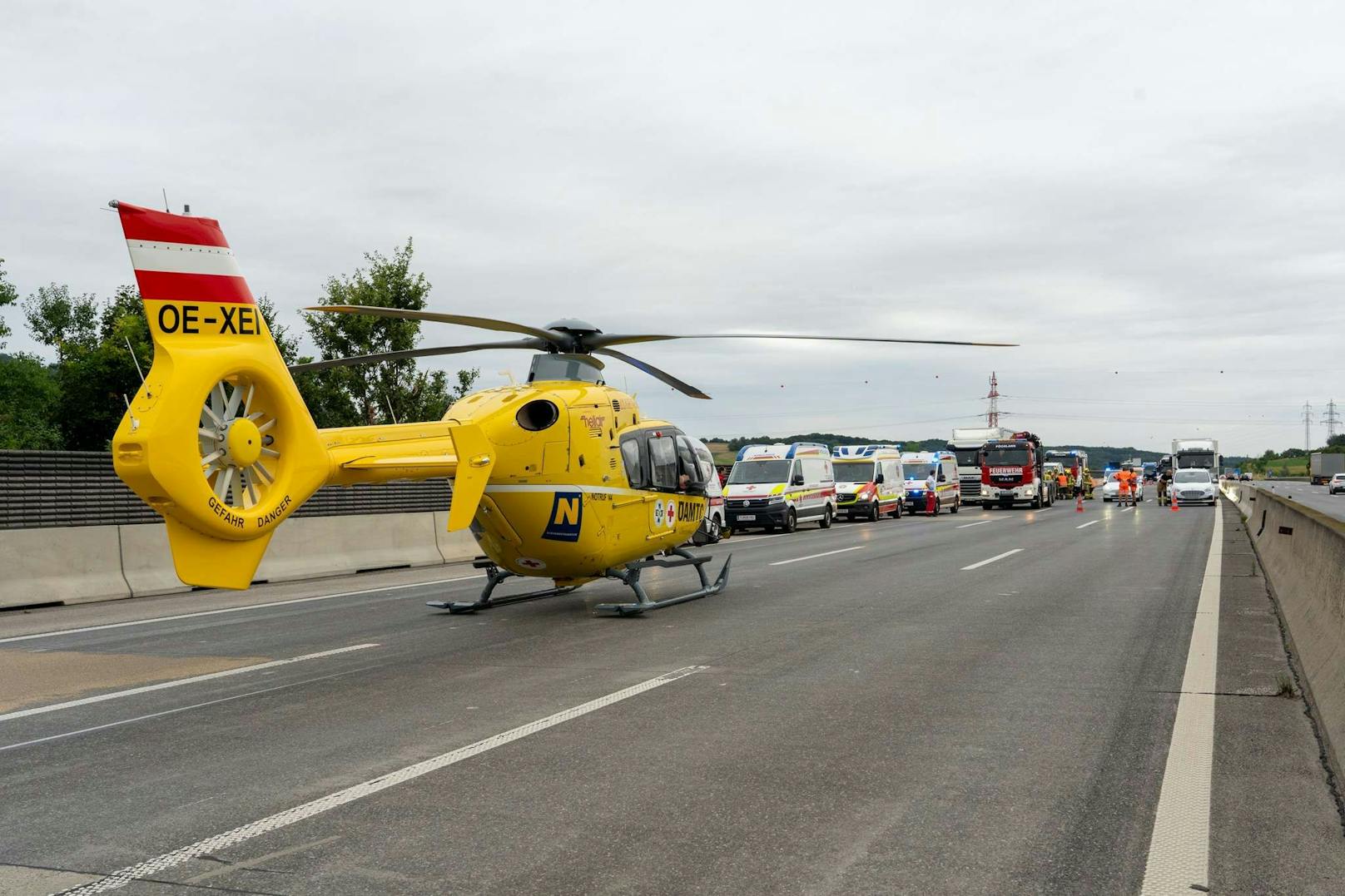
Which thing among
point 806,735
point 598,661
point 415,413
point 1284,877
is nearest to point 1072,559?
point 598,661

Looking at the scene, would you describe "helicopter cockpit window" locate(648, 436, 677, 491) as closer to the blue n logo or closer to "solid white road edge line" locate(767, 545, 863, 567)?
the blue n logo

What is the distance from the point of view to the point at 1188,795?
503 cm

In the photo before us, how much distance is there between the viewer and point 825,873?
4.05m

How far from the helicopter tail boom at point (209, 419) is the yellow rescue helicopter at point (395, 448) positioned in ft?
0.03

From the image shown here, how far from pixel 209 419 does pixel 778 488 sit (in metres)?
24.2

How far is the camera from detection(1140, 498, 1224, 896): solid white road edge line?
13.2 ft

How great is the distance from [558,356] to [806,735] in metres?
6.48

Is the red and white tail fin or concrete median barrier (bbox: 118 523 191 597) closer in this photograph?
the red and white tail fin

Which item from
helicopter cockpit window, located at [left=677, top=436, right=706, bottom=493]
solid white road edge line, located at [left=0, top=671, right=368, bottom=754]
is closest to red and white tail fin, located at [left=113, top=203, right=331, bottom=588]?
solid white road edge line, located at [left=0, top=671, right=368, bottom=754]

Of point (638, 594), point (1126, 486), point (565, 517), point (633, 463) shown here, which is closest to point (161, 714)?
point (565, 517)

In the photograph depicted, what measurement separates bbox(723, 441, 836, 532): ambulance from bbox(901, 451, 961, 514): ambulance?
901 centimetres

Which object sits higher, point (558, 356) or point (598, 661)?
point (558, 356)

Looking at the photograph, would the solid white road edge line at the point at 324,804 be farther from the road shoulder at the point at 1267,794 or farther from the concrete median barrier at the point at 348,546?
the concrete median barrier at the point at 348,546

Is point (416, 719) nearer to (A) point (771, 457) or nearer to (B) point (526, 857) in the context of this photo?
(B) point (526, 857)
